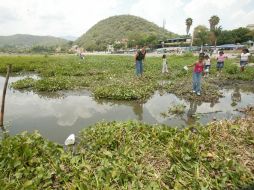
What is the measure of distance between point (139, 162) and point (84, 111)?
492cm

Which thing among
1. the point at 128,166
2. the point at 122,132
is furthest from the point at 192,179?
the point at 122,132

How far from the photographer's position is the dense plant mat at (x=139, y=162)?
3.97 meters

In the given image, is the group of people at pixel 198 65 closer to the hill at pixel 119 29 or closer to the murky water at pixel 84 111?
the murky water at pixel 84 111

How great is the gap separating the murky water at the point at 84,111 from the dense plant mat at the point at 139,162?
5.86 ft

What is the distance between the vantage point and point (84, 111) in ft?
29.9

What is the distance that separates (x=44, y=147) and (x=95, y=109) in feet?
15.1

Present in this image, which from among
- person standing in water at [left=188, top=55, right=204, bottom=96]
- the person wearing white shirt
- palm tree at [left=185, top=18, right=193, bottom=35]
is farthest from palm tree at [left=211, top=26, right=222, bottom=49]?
person standing in water at [left=188, top=55, right=204, bottom=96]

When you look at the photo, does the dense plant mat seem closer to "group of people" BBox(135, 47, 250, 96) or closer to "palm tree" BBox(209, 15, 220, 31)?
"group of people" BBox(135, 47, 250, 96)

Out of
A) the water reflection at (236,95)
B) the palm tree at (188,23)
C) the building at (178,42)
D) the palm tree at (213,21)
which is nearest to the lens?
the water reflection at (236,95)

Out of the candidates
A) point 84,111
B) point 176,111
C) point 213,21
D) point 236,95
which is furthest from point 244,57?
point 213,21

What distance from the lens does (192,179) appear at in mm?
4035

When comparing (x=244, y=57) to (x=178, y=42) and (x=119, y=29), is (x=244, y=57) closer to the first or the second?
(x=178, y=42)

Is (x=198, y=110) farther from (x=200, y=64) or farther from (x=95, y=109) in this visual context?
(x=95, y=109)

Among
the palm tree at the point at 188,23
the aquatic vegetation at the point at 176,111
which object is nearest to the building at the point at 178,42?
the palm tree at the point at 188,23
